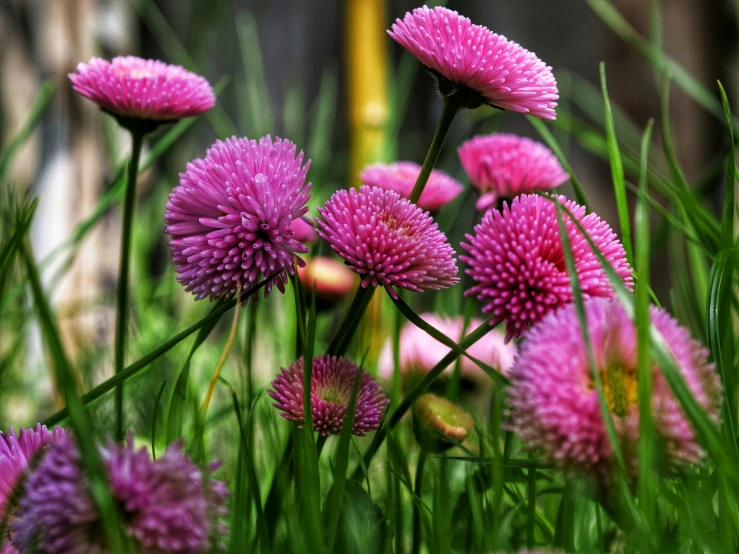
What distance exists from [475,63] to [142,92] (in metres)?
0.19

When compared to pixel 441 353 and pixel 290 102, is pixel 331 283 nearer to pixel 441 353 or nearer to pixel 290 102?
pixel 441 353

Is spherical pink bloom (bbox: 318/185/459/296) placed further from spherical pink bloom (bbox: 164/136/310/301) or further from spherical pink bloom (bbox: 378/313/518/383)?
spherical pink bloom (bbox: 378/313/518/383)

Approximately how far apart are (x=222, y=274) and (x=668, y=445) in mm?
191

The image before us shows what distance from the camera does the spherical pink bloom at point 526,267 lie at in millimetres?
278

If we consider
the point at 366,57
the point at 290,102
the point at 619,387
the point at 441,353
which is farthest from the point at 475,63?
the point at 366,57

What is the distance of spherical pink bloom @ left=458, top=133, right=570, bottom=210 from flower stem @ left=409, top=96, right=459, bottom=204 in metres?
0.10

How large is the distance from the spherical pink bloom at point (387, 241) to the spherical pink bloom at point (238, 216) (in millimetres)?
19

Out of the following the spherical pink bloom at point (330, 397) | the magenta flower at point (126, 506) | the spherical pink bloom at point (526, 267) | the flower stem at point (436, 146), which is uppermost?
the flower stem at point (436, 146)

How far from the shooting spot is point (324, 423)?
316 millimetres

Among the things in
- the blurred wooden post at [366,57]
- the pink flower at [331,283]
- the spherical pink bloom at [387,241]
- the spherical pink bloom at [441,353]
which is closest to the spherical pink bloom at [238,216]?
the spherical pink bloom at [387,241]

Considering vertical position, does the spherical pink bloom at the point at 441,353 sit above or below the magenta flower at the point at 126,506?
above

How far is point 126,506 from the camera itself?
0.22 meters

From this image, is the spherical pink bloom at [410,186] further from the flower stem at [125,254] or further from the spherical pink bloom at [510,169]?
the flower stem at [125,254]

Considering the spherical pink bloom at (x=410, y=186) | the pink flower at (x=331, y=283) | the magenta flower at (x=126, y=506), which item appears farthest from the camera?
the pink flower at (x=331, y=283)
